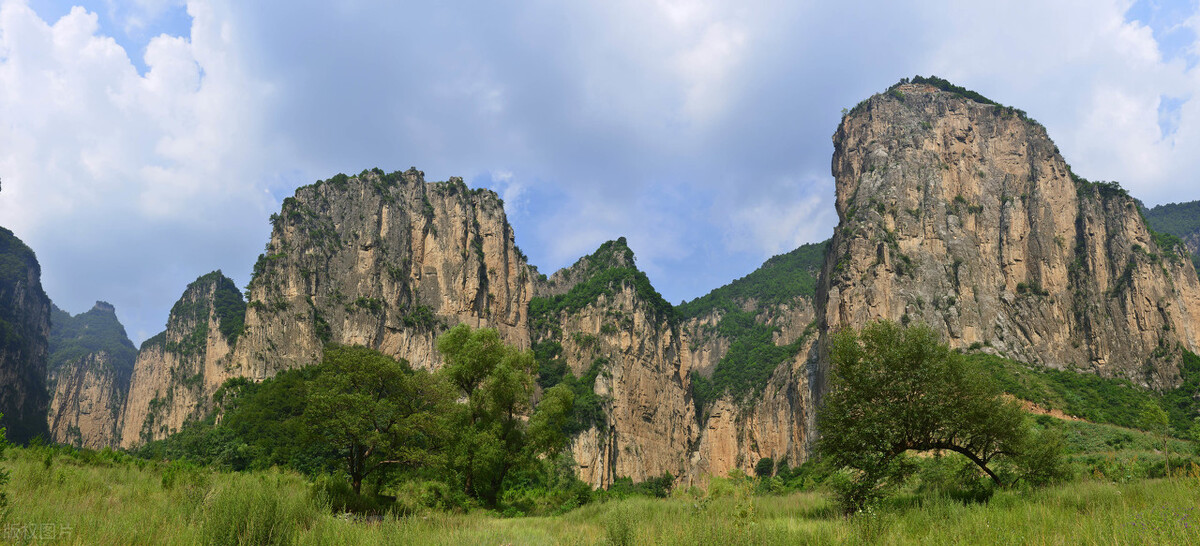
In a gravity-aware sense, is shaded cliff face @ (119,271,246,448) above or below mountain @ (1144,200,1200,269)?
below

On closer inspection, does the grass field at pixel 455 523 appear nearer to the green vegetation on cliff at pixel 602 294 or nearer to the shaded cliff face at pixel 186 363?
the shaded cliff face at pixel 186 363

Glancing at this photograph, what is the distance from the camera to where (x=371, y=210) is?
84688 mm

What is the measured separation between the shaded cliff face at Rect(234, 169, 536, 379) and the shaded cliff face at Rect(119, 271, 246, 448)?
26.4 ft

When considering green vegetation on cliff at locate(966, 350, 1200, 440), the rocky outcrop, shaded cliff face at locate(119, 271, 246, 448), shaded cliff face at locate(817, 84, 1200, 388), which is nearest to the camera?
green vegetation on cliff at locate(966, 350, 1200, 440)

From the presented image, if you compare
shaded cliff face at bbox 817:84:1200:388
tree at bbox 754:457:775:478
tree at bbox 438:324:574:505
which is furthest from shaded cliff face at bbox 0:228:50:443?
shaded cliff face at bbox 817:84:1200:388

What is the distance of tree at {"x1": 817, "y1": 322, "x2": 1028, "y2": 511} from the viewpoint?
13.3 metres

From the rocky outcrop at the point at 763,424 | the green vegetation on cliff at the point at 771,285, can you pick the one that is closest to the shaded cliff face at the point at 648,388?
the rocky outcrop at the point at 763,424

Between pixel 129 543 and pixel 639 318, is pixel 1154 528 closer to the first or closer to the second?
pixel 129 543

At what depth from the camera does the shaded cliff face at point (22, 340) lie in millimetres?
82938

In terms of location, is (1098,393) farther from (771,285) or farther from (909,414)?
(771,285)

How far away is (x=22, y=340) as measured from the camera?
90.0 metres

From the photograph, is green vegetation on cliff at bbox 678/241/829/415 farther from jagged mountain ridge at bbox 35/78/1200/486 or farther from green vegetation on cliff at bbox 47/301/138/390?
green vegetation on cliff at bbox 47/301/138/390

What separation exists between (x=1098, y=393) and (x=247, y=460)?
8298 cm

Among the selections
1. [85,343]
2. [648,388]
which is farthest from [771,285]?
[85,343]
